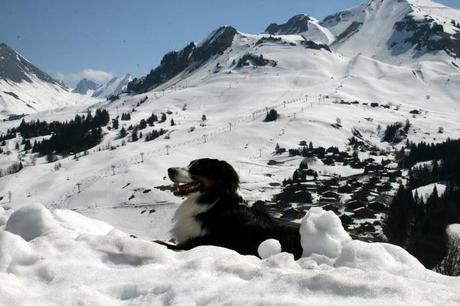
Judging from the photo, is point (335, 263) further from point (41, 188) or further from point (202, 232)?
point (41, 188)

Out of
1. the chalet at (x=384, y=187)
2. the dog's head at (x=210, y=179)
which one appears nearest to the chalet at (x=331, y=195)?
the chalet at (x=384, y=187)

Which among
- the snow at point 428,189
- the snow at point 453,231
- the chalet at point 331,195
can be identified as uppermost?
the snow at point 453,231

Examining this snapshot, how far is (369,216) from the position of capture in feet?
397

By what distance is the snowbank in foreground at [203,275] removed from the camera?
5160mm

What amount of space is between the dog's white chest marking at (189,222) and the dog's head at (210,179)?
194 millimetres

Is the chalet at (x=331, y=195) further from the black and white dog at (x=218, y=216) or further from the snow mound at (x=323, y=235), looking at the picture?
the snow mound at (x=323, y=235)

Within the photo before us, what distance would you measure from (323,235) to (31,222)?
4969 mm

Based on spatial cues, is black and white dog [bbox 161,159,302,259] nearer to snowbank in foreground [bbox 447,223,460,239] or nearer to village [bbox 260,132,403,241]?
snowbank in foreground [bbox 447,223,460,239]

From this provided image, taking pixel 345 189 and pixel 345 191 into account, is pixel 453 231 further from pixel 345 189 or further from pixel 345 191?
pixel 345 189

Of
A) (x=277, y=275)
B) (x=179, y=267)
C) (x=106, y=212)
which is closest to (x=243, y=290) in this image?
(x=277, y=275)

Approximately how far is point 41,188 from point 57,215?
178m

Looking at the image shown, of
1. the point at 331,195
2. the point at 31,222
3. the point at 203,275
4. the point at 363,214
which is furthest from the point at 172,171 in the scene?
the point at 331,195

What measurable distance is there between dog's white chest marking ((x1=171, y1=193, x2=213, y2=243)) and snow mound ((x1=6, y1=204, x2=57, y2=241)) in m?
2.32

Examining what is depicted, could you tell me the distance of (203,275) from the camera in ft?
19.6
